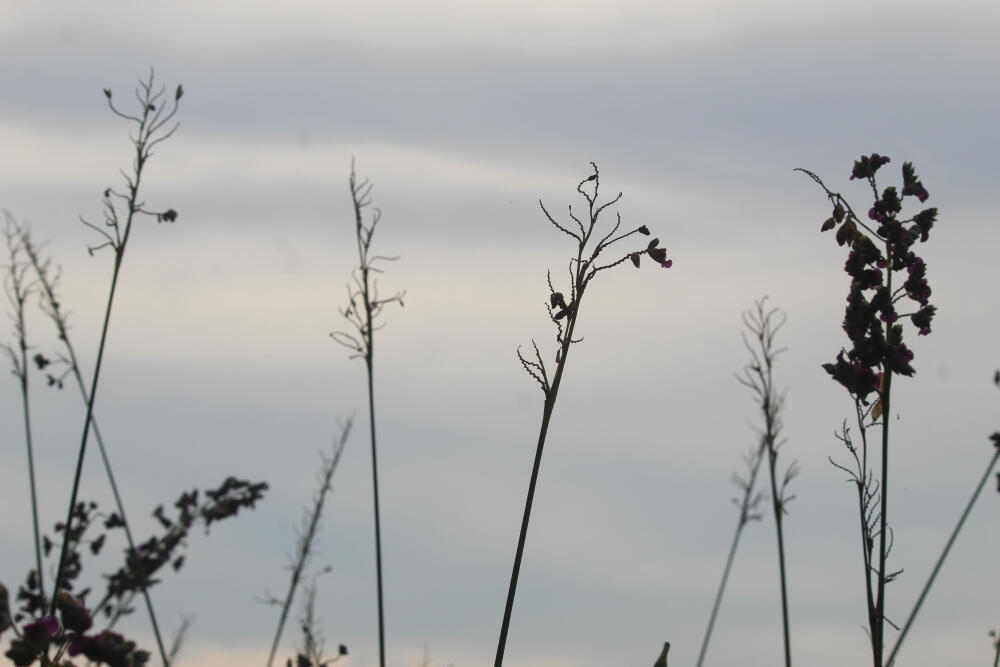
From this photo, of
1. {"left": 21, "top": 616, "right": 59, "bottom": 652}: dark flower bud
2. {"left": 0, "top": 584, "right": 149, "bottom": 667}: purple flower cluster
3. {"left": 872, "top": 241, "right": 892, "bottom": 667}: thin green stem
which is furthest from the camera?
{"left": 872, "top": 241, "right": 892, "bottom": 667}: thin green stem

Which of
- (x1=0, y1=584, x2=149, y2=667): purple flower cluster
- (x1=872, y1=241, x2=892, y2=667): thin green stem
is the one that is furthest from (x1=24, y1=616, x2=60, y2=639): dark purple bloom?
(x1=872, y1=241, x2=892, y2=667): thin green stem

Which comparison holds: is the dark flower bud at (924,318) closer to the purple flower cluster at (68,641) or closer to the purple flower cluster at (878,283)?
the purple flower cluster at (878,283)

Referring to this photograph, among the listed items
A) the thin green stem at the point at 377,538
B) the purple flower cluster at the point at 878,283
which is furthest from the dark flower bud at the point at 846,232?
the thin green stem at the point at 377,538

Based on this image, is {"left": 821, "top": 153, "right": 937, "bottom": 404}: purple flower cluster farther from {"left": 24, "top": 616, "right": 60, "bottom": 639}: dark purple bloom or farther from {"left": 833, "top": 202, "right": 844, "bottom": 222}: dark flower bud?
{"left": 24, "top": 616, "right": 60, "bottom": 639}: dark purple bloom

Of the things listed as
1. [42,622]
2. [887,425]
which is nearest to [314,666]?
[887,425]

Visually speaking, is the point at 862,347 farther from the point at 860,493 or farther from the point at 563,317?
the point at 563,317

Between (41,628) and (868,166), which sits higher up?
(868,166)

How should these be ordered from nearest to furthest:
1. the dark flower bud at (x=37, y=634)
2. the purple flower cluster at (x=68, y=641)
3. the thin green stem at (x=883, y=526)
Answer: the purple flower cluster at (x=68, y=641), the dark flower bud at (x=37, y=634), the thin green stem at (x=883, y=526)

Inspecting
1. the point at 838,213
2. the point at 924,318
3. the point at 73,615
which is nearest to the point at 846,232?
the point at 838,213

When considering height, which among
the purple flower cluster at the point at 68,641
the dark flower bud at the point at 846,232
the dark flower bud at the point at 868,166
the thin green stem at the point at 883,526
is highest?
the dark flower bud at the point at 868,166

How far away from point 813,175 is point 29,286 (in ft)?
18.5

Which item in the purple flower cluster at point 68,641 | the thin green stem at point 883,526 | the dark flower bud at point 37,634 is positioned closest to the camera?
the purple flower cluster at point 68,641

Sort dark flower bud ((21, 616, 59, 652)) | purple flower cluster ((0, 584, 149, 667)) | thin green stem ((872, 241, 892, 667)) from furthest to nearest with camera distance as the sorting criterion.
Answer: thin green stem ((872, 241, 892, 667))
dark flower bud ((21, 616, 59, 652))
purple flower cluster ((0, 584, 149, 667))

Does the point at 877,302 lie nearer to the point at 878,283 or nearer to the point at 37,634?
the point at 878,283
